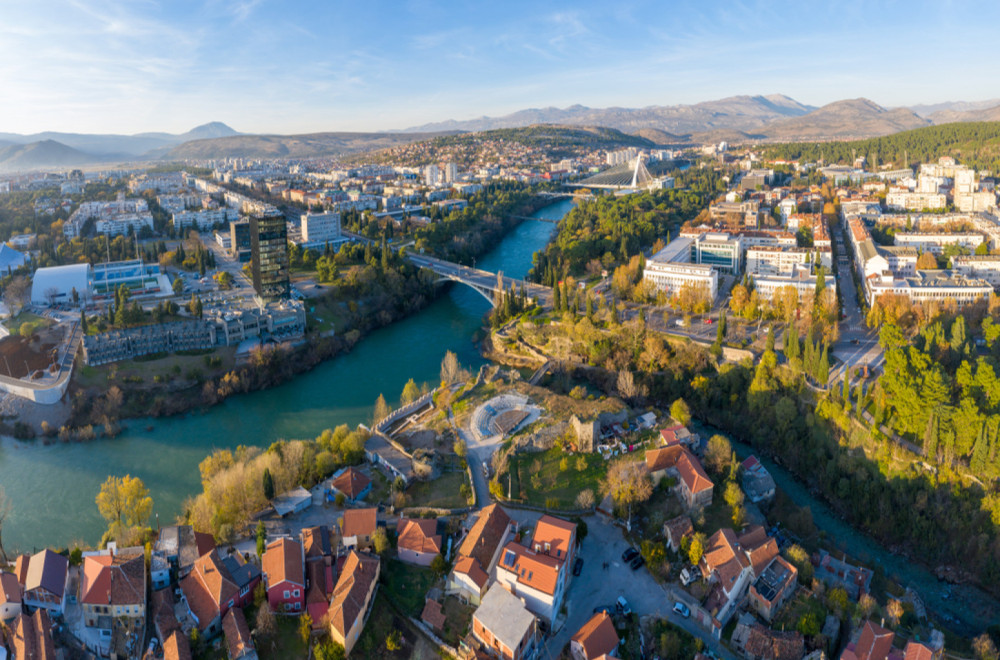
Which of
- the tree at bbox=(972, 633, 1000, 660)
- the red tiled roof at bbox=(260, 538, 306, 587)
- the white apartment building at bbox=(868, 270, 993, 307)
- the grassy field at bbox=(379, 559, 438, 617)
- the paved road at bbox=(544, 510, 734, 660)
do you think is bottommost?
the tree at bbox=(972, 633, 1000, 660)

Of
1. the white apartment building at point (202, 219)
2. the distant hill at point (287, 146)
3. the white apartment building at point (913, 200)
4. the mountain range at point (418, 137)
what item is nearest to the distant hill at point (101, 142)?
the mountain range at point (418, 137)

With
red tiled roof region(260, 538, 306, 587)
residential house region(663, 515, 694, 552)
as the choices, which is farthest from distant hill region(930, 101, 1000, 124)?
red tiled roof region(260, 538, 306, 587)

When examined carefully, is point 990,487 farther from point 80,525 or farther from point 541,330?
point 80,525

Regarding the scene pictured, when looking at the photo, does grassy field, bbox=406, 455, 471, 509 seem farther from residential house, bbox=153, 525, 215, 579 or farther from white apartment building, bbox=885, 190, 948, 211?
white apartment building, bbox=885, 190, 948, 211

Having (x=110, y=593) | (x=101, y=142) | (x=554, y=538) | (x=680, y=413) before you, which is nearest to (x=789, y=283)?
(x=680, y=413)

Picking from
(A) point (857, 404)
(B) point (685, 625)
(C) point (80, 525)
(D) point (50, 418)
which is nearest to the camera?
(B) point (685, 625)

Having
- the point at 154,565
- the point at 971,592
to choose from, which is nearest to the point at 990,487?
the point at 971,592

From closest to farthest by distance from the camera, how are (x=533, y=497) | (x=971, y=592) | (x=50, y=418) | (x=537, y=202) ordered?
(x=971, y=592)
(x=533, y=497)
(x=50, y=418)
(x=537, y=202)
